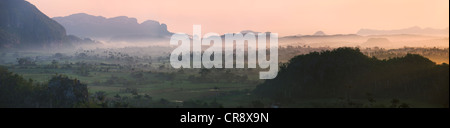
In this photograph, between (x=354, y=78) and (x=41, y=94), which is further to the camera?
(x=354, y=78)

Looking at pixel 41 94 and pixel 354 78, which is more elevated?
pixel 354 78

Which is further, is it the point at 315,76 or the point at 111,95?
the point at 111,95

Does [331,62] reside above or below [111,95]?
above

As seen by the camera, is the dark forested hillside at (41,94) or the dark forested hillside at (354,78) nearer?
the dark forested hillside at (41,94)

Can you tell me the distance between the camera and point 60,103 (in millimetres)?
107000

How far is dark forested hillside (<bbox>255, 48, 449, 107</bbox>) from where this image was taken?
108375 millimetres

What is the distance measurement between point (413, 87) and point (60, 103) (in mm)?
85777

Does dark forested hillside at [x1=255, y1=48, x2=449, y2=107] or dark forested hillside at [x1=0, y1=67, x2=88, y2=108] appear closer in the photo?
dark forested hillside at [x1=0, y1=67, x2=88, y2=108]

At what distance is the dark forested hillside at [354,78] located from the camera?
108 meters

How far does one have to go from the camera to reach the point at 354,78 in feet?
401
